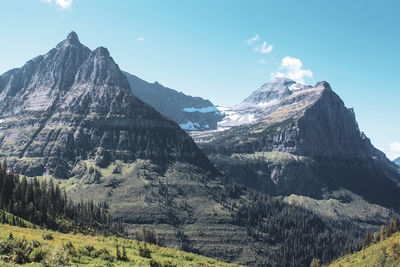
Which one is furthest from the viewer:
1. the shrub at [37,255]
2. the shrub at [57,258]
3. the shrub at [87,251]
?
the shrub at [87,251]

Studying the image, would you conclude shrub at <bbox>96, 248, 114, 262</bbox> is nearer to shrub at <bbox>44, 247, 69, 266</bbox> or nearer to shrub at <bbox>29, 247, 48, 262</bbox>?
shrub at <bbox>44, 247, 69, 266</bbox>

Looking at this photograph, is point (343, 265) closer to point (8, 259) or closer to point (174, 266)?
point (174, 266)

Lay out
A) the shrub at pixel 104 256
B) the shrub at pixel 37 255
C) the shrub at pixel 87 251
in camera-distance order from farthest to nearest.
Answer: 1. the shrub at pixel 104 256
2. the shrub at pixel 87 251
3. the shrub at pixel 37 255

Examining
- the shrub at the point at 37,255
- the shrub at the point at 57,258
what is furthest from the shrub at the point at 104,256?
the shrub at the point at 37,255

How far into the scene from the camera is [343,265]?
91.9m

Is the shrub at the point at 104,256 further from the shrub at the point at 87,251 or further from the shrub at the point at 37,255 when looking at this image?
the shrub at the point at 37,255

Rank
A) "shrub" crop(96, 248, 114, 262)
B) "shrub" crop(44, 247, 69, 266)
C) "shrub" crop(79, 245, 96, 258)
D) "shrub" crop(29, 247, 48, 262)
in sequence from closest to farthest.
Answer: "shrub" crop(44, 247, 69, 266), "shrub" crop(29, 247, 48, 262), "shrub" crop(79, 245, 96, 258), "shrub" crop(96, 248, 114, 262)

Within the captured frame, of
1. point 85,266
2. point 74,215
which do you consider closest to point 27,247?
point 85,266

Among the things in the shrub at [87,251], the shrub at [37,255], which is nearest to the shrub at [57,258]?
A: the shrub at [37,255]

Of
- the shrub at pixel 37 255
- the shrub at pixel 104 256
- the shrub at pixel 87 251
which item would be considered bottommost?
the shrub at pixel 104 256

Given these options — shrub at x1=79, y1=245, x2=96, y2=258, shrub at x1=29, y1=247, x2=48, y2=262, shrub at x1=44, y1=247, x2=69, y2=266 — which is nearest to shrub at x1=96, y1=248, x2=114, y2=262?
shrub at x1=79, y1=245, x2=96, y2=258

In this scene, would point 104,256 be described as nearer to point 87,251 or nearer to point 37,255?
point 87,251

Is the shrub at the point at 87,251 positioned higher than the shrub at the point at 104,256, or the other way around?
the shrub at the point at 87,251

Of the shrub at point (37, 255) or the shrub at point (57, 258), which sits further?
the shrub at point (37, 255)
